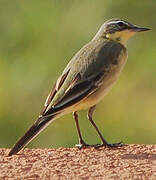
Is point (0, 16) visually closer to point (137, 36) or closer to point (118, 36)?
point (137, 36)

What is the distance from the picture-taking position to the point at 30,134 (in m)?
10.8

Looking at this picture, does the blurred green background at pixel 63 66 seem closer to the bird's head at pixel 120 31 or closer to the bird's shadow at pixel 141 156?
the bird's head at pixel 120 31

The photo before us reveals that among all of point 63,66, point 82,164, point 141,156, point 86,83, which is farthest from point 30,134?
point 63,66

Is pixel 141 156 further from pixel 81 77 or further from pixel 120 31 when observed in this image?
pixel 120 31

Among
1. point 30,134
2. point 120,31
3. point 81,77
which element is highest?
point 120,31

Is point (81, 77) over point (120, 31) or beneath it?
beneath

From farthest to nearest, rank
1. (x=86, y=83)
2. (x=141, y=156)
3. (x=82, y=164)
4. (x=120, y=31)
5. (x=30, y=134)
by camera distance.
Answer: (x=120, y=31), (x=86, y=83), (x=30, y=134), (x=141, y=156), (x=82, y=164)

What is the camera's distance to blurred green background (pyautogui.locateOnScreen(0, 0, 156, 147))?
59.9 feet

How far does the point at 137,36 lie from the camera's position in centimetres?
2166

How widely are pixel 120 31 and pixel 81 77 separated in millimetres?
1356

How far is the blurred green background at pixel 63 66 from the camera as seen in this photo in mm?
18250

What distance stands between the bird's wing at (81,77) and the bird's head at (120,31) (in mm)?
414

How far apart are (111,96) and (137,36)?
3.01m

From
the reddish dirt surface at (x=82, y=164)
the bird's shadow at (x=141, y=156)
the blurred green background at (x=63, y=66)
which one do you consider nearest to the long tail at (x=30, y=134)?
the reddish dirt surface at (x=82, y=164)
